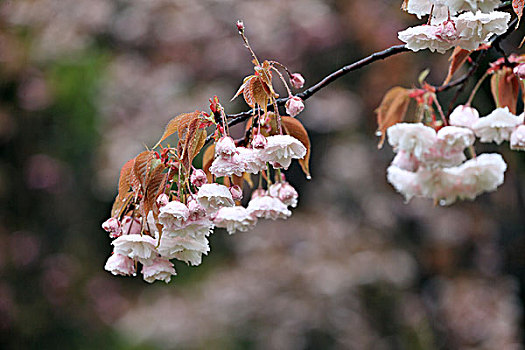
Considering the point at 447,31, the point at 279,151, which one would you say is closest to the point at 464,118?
the point at 447,31

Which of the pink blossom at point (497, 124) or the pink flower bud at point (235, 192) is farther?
the pink blossom at point (497, 124)

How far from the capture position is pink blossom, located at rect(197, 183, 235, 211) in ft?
2.16

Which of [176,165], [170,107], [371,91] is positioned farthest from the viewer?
[371,91]

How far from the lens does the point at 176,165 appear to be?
0.69 meters

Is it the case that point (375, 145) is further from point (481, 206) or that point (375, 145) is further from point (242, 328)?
point (242, 328)

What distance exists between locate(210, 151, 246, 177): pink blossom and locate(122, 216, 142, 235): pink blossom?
0.49ft

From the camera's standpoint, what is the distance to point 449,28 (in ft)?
2.21

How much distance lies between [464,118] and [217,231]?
7.95ft

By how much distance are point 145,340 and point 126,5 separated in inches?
72.2

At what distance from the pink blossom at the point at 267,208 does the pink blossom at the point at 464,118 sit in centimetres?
34

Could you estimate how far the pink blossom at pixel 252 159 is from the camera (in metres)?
0.67

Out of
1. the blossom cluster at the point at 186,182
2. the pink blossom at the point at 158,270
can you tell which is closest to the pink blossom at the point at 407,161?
the blossom cluster at the point at 186,182

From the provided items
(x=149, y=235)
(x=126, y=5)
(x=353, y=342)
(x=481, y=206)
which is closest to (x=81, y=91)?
(x=126, y=5)

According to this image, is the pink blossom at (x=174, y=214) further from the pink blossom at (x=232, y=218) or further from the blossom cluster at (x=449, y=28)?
the blossom cluster at (x=449, y=28)
